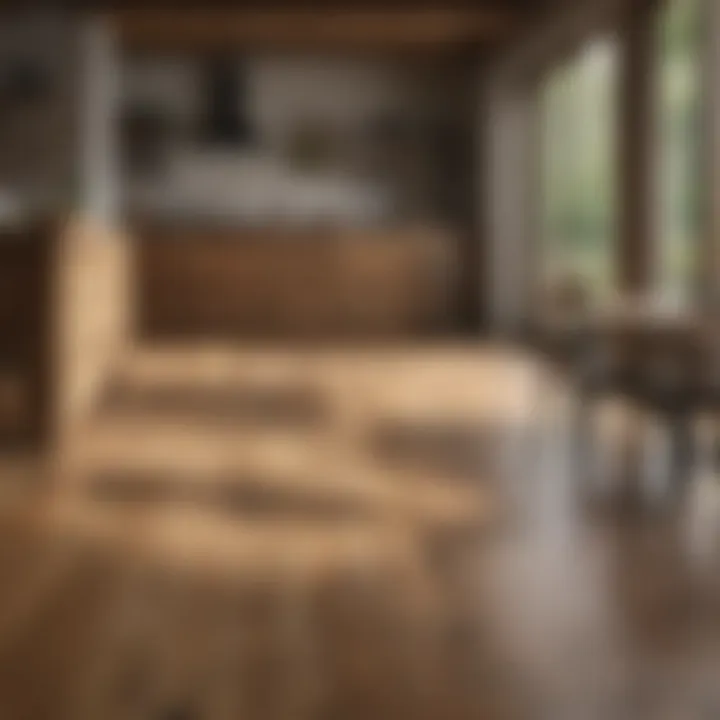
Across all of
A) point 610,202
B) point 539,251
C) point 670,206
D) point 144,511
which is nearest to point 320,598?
point 144,511

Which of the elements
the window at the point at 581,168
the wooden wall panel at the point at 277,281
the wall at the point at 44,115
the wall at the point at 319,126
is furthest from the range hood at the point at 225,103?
the window at the point at 581,168

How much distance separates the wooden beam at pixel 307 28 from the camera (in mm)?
10555

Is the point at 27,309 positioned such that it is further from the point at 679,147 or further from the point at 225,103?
the point at 225,103

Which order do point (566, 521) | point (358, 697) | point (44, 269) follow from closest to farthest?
1. point (358, 697)
2. point (566, 521)
3. point (44, 269)

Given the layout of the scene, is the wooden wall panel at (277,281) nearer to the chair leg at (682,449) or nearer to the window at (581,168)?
the window at (581,168)

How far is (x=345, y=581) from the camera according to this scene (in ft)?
11.4

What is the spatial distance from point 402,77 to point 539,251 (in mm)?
2329

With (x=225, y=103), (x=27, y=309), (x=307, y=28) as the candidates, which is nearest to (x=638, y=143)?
(x=27, y=309)

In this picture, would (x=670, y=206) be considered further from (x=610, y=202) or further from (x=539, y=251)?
(x=539, y=251)

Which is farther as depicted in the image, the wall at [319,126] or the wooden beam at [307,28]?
the wall at [319,126]

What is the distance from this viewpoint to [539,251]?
1157 cm

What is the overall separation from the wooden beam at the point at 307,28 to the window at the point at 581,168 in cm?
79

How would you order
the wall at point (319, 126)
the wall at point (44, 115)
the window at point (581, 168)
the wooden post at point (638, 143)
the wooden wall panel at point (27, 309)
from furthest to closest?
1. the wall at point (319, 126)
2. the wall at point (44, 115)
3. the window at point (581, 168)
4. the wooden post at point (638, 143)
5. the wooden wall panel at point (27, 309)

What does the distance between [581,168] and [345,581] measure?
280 inches
